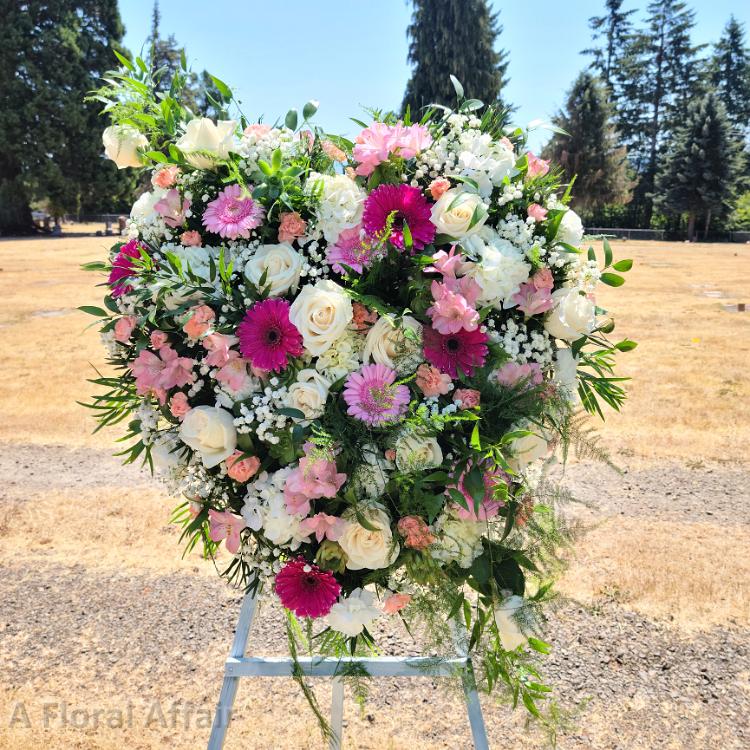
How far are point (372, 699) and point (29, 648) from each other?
1.74 meters

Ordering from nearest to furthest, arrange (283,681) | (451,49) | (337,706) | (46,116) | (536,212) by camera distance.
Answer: (536,212) → (337,706) → (283,681) → (46,116) → (451,49)

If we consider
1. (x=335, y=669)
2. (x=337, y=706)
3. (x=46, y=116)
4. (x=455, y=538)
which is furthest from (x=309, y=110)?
(x=46, y=116)

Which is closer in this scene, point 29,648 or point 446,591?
point 446,591

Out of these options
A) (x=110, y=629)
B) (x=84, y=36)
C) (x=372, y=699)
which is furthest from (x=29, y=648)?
(x=84, y=36)

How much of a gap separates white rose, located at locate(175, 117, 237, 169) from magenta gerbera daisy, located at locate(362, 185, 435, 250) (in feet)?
1.46

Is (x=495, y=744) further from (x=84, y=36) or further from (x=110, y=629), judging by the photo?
(x=84, y=36)

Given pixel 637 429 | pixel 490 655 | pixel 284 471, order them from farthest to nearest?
1. pixel 637 429
2. pixel 490 655
3. pixel 284 471

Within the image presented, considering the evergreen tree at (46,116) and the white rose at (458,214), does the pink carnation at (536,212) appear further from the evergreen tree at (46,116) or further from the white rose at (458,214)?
the evergreen tree at (46,116)

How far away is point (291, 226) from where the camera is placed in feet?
6.17

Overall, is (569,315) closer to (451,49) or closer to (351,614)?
(351,614)

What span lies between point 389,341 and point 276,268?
362mm

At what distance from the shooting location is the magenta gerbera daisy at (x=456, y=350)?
1.80 metres

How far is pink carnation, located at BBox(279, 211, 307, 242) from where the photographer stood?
1883 millimetres

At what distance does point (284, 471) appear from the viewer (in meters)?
1.81
